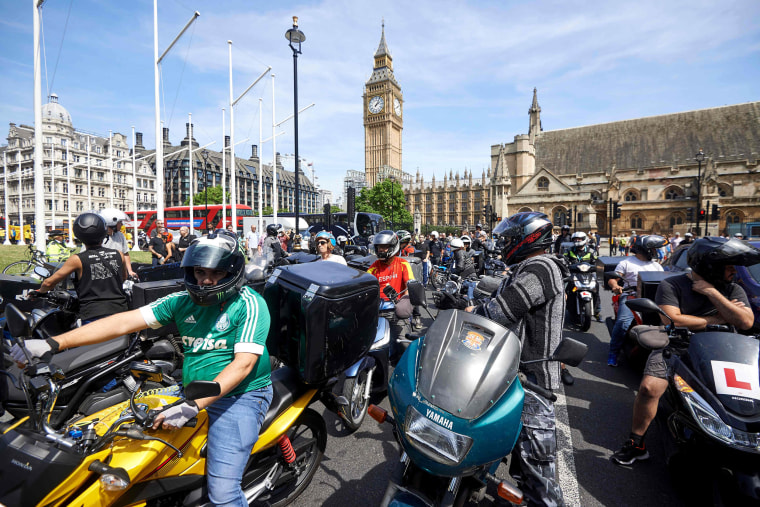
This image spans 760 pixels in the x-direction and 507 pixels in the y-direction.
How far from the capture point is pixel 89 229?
388 centimetres

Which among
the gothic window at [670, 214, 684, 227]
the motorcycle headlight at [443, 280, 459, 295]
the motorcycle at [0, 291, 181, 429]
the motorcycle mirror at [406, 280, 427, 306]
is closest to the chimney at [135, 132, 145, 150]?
the motorcycle at [0, 291, 181, 429]

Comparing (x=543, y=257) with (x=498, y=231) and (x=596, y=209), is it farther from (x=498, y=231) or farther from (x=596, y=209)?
(x=596, y=209)

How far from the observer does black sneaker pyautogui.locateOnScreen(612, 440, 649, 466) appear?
10.2 ft

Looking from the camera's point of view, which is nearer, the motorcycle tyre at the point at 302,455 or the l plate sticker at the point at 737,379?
the l plate sticker at the point at 737,379

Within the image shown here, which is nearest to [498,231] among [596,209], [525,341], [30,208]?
[525,341]

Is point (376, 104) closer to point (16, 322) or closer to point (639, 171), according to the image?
point (639, 171)

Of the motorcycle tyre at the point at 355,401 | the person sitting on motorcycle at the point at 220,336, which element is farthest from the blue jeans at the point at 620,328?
the person sitting on motorcycle at the point at 220,336

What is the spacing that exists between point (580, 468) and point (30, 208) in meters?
83.9

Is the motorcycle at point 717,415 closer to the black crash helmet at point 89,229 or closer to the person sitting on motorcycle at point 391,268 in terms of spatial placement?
the person sitting on motorcycle at point 391,268

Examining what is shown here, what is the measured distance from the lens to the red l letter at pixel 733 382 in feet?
6.97

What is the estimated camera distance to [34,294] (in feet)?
12.7

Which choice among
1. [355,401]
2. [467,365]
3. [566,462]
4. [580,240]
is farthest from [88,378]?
[580,240]

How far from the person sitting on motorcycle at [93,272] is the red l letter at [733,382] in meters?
5.14

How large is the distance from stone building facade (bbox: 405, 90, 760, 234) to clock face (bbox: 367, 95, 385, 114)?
131 ft
